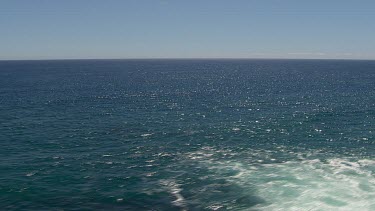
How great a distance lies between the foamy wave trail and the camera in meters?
41.9

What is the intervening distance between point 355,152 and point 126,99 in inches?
3201

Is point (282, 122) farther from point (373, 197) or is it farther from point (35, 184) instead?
point (35, 184)

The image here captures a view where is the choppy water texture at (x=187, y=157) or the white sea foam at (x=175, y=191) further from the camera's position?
the choppy water texture at (x=187, y=157)

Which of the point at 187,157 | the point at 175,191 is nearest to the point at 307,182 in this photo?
the point at 175,191

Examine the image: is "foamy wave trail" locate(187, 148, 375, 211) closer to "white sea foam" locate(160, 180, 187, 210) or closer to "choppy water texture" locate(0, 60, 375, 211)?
"choppy water texture" locate(0, 60, 375, 211)

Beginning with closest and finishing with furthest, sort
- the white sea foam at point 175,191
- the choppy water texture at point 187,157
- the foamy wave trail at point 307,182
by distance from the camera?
1. the white sea foam at point 175,191
2. the foamy wave trail at point 307,182
3. the choppy water texture at point 187,157

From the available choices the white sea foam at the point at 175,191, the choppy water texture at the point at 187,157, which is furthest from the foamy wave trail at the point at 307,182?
the white sea foam at the point at 175,191

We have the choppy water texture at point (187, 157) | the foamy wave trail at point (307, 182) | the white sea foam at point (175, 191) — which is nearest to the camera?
the white sea foam at point (175, 191)

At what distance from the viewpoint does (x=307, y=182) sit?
4816 centimetres

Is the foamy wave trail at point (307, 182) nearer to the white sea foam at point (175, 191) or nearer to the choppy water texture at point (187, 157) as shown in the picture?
the choppy water texture at point (187, 157)

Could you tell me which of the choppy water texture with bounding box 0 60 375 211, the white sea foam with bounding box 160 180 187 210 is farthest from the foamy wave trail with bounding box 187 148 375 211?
the white sea foam with bounding box 160 180 187 210

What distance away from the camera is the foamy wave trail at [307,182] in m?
41.9

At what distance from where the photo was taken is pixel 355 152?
201 feet

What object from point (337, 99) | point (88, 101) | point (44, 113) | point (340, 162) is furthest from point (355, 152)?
point (88, 101)
